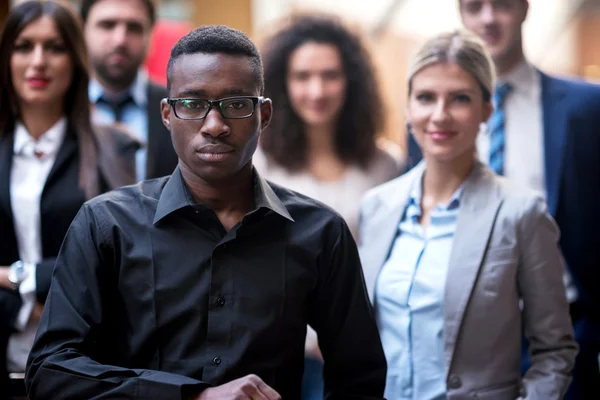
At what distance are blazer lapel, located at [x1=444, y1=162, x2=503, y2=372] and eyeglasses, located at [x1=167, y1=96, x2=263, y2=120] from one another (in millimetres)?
808

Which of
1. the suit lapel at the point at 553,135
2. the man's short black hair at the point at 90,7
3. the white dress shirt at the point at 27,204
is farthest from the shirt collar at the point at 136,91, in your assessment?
the suit lapel at the point at 553,135

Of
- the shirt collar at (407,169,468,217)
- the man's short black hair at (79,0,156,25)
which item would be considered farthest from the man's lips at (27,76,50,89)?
the shirt collar at (407,169,468,217)

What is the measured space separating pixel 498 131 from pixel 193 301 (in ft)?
5.15

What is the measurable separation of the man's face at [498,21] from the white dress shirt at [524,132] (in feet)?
0.31

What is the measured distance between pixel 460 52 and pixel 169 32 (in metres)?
2.68

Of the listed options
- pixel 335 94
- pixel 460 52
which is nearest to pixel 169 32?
pixel 335 94

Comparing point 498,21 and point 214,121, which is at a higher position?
point 498,21

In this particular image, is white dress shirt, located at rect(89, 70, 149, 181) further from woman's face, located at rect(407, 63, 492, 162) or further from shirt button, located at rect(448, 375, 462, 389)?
shirt button, located at rect(448, 375, 462, 389)

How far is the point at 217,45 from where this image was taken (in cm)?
155

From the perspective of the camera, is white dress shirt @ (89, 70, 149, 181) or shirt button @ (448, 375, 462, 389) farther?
white dress shirt @ (89, 70, 149, 181)

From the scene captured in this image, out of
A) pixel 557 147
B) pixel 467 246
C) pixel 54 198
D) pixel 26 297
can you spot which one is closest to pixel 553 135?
pixel 557 147

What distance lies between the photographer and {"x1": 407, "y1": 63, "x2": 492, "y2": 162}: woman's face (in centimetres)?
219

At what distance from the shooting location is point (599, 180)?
268cm

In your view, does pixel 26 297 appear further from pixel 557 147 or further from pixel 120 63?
pixel 557 147
